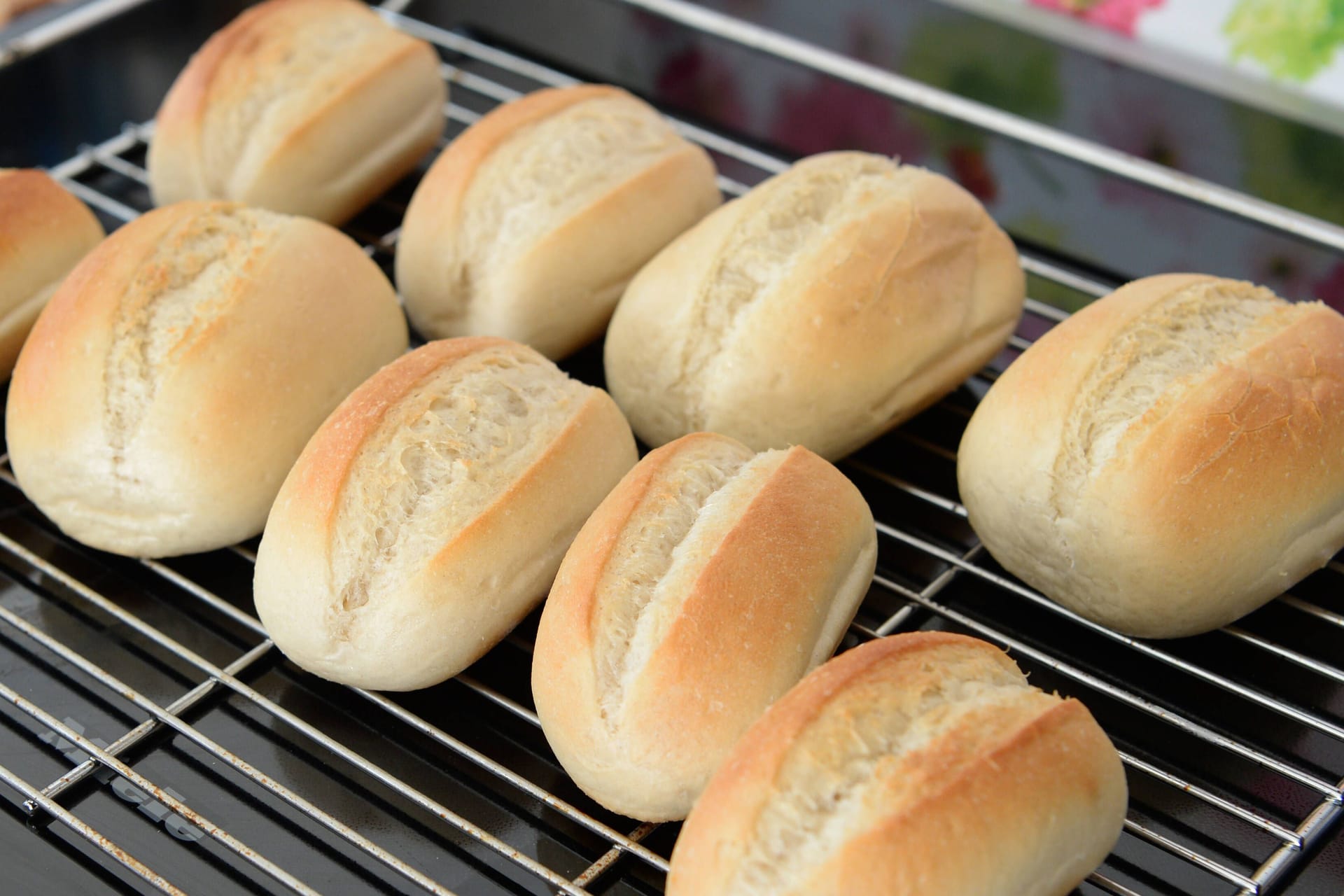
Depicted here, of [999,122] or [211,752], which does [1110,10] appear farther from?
[211,752]

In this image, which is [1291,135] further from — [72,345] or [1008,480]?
[72,345]

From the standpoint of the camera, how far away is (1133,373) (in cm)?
192

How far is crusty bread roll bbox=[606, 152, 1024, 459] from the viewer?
2068mm

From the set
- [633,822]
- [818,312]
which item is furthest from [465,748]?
[818,312]

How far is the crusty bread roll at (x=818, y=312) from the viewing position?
2.07 metres

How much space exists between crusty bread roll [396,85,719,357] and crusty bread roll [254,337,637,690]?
39 cm

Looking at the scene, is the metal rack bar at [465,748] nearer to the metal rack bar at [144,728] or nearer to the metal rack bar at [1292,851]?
the metal rack bar at [144,728]

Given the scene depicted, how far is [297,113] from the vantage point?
2.55 m

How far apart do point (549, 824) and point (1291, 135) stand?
193cm

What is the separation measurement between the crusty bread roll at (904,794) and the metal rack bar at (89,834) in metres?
0.63

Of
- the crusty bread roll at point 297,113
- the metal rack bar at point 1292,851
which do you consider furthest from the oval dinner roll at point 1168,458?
the crusty bread roll at point 297,113

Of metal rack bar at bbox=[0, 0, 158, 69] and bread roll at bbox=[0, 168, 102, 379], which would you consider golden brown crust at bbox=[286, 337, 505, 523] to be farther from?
metal rack bar at bbox=[0, 0, 158, 69]

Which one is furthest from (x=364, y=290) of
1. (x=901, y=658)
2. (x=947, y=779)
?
(x=947, y=779)

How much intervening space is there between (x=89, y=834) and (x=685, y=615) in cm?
77
